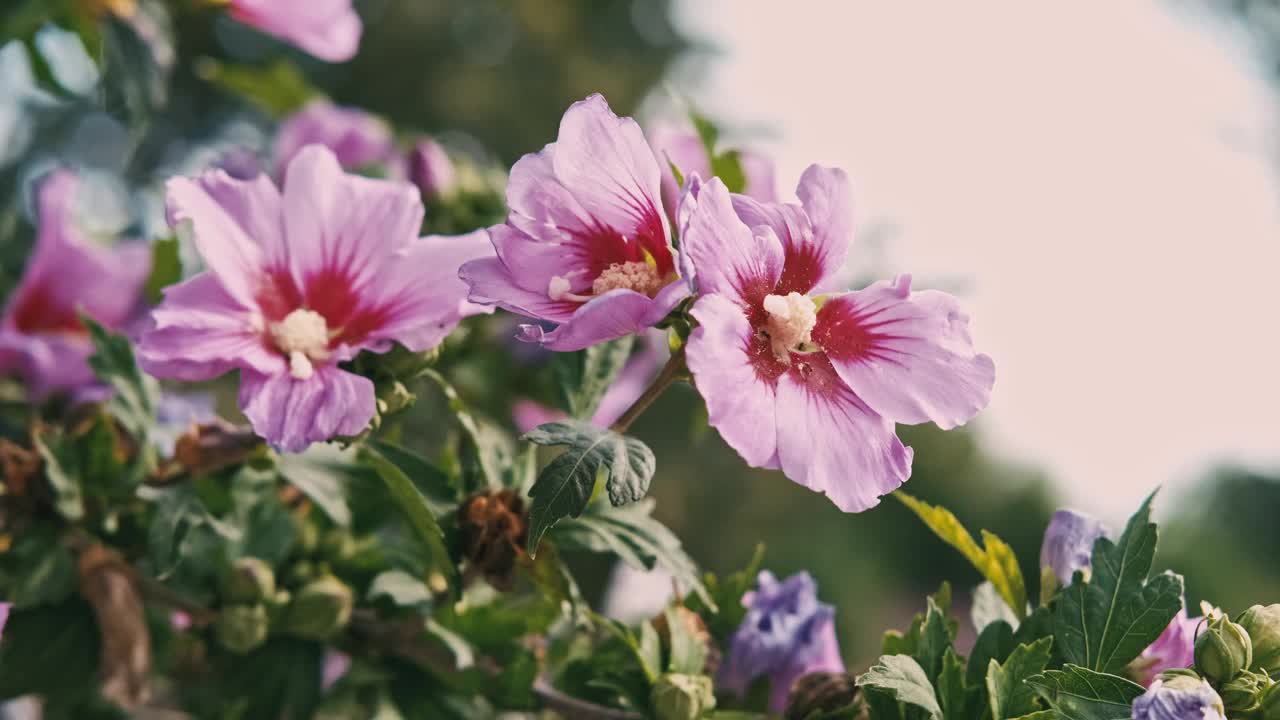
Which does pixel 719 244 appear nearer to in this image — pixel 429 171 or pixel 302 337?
pixel 302 337

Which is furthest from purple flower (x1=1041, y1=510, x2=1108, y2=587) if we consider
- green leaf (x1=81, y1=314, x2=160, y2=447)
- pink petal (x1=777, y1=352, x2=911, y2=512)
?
green leaf (x1=81, y1=314, x2=160, y2=447)

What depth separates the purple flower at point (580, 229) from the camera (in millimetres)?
445

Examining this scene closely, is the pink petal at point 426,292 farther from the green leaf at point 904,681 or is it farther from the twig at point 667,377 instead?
the green leaf at point 904,681

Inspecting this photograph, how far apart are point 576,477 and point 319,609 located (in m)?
0.25

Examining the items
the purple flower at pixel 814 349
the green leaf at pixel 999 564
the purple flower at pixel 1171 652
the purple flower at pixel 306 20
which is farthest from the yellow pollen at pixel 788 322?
the purple flower at pixel 306 20

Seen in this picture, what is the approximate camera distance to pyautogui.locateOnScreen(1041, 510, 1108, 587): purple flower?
51 centimetres

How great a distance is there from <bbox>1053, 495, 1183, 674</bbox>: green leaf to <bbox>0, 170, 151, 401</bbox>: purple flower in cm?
68

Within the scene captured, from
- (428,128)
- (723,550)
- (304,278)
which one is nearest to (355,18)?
(304,278)

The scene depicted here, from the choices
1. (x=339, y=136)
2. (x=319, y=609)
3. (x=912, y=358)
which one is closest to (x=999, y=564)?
(x=912, y=358)

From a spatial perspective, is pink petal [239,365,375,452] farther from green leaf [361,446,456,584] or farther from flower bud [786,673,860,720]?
flower bud [786,673,860,720]

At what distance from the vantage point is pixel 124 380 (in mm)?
655

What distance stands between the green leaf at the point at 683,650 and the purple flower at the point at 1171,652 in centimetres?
20

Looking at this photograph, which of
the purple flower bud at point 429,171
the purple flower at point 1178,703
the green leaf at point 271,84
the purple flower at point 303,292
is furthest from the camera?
the green leaf at point 271,84

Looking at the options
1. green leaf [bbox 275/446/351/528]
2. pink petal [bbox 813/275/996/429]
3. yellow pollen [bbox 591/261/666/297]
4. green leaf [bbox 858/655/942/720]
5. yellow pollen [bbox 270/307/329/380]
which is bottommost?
green leaf [bbox 275/446/351/528]
